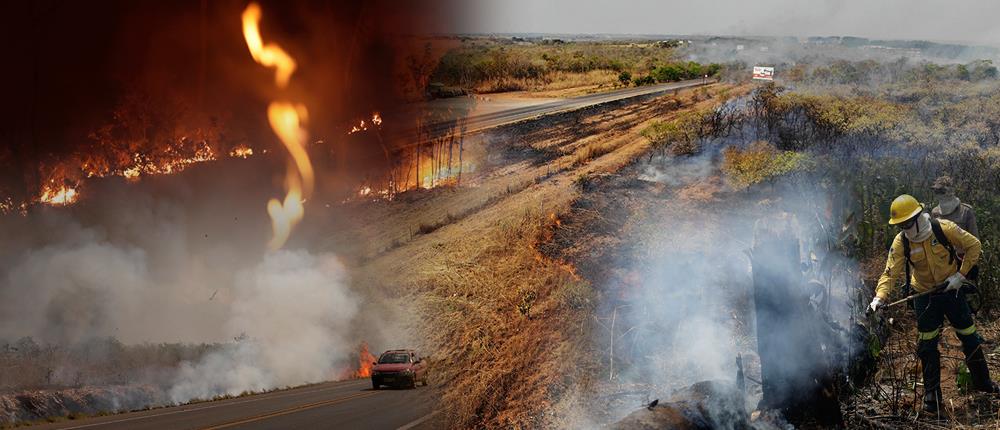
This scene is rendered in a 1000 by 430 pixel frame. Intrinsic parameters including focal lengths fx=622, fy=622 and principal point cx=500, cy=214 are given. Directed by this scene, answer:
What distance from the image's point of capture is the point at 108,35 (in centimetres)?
1259

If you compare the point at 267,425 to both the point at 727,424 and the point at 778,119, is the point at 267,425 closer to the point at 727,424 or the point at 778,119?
the point at 727,424

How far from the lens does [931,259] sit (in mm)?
5578

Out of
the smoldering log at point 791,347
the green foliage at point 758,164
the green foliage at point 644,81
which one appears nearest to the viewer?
the smoldering log at point 791,347

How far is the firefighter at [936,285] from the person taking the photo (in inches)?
209

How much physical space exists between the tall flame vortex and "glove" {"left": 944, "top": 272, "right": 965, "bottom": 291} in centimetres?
1122

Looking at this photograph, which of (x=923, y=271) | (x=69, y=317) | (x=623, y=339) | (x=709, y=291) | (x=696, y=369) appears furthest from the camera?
(x=69, y=317)

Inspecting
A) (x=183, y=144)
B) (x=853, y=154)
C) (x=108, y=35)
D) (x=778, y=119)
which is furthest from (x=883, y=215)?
(x=183, y=144)

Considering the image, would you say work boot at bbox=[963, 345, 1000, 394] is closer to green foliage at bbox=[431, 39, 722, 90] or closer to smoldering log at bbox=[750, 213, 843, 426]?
smoldering log at bbox=[750, 213, 843, 426]

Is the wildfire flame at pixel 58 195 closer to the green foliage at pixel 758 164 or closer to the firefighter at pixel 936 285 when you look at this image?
the green foliage at pixel 758 164

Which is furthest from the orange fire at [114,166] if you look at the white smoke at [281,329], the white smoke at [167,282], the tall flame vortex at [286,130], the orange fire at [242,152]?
the white smoke at [281,329]

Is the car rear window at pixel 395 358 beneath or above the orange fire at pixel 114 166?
beneath

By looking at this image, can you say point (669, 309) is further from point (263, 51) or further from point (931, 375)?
point (263, 51)

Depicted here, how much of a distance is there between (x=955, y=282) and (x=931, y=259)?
Result: 0.32 meters

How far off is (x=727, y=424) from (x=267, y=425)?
869 cm
